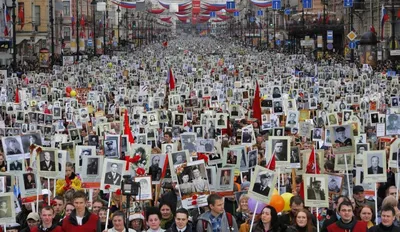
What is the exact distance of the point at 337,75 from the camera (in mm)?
46156

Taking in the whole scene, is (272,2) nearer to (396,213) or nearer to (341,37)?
(341,37)

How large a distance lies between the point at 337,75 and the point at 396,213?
115 ft

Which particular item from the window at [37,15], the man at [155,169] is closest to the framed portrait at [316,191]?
the man at [155,169]

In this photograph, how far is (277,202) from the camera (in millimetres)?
12547

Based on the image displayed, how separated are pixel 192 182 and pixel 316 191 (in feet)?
4.92

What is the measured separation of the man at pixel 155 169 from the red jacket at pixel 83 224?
3755mm

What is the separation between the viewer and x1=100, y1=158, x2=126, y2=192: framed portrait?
43.4ft

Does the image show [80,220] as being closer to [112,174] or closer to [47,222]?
[47,222]

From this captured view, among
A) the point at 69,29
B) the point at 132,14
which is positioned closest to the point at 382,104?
the point at 69,29

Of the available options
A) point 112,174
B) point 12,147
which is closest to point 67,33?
point 12,147

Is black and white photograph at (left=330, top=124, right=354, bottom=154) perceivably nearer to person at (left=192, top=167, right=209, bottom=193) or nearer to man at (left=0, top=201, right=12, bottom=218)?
person at (left=192, top=167, right=209, bottom=193)

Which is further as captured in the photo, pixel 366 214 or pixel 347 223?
pixel 366 214

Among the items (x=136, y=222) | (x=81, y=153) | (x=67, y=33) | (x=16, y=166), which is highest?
(x=67, y=33)

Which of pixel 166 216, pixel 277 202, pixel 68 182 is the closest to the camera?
pixel 166 216
